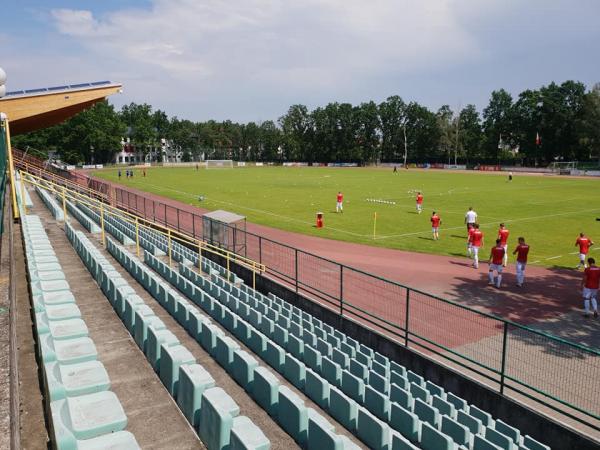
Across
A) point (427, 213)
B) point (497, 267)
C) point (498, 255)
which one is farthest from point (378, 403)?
point (427, 213)

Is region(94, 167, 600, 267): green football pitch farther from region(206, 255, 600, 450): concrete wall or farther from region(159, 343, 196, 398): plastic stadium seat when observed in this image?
region(159, 343, 196, 398): plastic stadium seat

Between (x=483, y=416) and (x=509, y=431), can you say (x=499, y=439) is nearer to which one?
(x=509, y=431)

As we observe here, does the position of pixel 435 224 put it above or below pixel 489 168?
below

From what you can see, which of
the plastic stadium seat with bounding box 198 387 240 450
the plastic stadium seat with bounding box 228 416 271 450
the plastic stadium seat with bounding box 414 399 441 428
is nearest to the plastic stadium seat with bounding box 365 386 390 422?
the plastic stadium seat with bounding box 414 399 441 428

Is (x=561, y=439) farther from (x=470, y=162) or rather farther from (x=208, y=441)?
(x=470, y=162)

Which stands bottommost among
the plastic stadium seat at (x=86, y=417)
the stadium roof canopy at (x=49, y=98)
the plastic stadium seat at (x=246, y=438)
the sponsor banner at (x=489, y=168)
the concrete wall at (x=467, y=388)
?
the concrete wall at (x=467, y=388)

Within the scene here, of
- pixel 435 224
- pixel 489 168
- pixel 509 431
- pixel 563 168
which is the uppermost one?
pixel 563 168

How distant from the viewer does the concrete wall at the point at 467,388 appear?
296 inches

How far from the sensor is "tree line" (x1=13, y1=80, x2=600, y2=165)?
4122 inches

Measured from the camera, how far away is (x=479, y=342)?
11172 millimetres

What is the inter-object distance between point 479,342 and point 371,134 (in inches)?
5382

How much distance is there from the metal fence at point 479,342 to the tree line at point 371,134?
3441 inches

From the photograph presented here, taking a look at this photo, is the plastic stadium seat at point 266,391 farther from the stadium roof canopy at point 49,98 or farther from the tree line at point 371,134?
the tree line at point 371,134

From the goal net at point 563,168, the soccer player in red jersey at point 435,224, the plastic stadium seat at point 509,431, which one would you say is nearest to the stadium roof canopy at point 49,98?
the soccer player in red jersey at point 435,224
